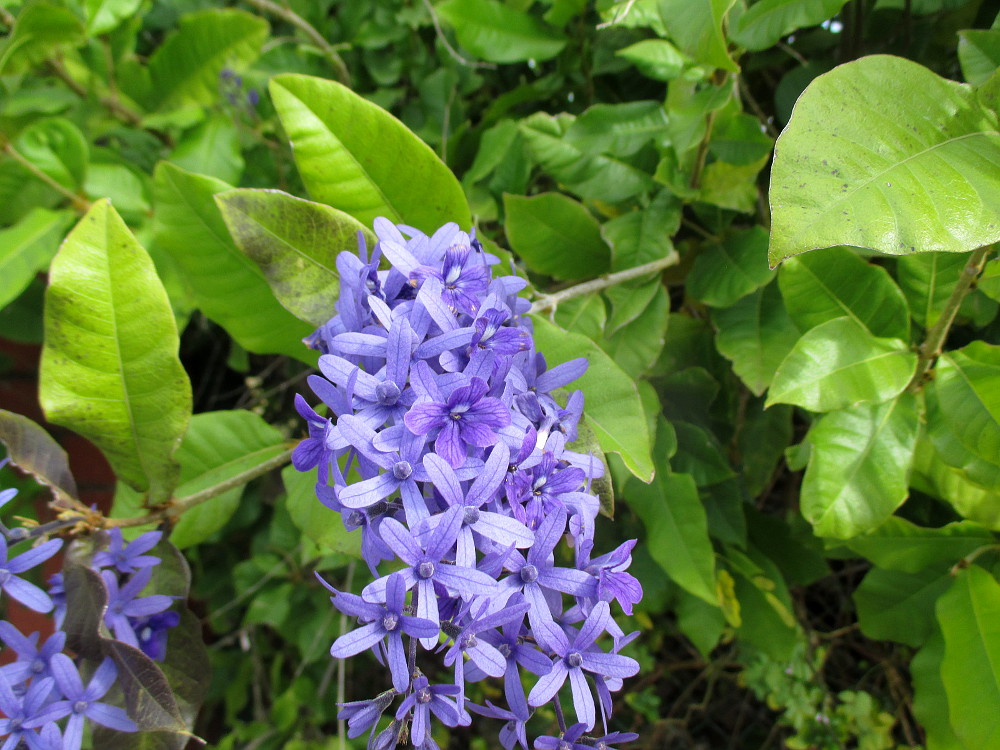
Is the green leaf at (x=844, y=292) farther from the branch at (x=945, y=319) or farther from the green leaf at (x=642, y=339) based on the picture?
the green leaf at (x=642, y=339)

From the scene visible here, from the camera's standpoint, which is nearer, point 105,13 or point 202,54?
point 105,13

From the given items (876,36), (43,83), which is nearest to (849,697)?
(876,36)

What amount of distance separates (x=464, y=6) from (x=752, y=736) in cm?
231

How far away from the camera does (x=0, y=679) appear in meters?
0.87

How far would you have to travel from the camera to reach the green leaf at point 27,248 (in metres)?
1.50

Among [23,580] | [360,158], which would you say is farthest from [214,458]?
[360,158]

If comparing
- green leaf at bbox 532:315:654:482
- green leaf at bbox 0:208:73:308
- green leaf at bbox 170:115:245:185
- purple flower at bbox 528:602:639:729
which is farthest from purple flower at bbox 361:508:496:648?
green leaf at bbox 170:115:245:185

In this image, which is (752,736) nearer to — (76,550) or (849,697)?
(849,697)

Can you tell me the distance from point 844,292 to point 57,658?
130 cm

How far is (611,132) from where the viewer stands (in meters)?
1.34

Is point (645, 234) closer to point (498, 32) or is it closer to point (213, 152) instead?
point (498, 32)

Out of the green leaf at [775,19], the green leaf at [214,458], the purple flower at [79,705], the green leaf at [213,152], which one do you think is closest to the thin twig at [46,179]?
the green leaf at [213,152]

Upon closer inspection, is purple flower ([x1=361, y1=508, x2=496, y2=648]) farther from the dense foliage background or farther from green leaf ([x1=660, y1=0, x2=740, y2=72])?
green leaf ([x1=660, y1=0, x2=740, y2=72])

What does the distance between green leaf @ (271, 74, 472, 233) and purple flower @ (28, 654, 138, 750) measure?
30.5 inches
